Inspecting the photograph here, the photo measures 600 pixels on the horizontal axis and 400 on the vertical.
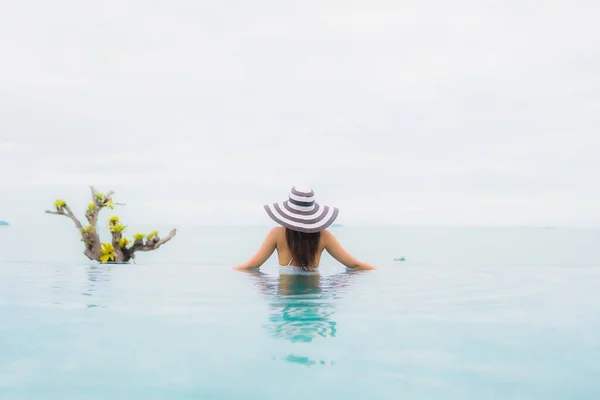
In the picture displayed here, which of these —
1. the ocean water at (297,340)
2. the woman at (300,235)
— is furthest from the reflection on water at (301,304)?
the woman at (300,235)

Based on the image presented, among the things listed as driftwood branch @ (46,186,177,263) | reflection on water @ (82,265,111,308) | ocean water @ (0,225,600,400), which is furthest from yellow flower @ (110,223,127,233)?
ocean water @ (0,225,600,400)

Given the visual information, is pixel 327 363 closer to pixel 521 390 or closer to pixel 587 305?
pixel 521 390

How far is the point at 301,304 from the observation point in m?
5.73

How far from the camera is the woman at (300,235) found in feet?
24.0

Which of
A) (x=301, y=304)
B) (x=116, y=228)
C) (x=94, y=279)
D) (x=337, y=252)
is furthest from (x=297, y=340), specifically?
(x=116, y=228)

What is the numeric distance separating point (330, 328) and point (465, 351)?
111cm

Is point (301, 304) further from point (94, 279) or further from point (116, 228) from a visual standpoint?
point (116, 228)

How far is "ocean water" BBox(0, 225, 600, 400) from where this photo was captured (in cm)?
347

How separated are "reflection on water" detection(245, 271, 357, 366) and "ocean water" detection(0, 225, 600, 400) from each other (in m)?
0.02

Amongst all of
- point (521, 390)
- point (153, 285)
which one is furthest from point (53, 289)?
point (521, 390)

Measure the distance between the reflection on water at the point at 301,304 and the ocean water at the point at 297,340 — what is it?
0.02 metres

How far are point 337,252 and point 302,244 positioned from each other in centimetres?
57

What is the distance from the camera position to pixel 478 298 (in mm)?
6598

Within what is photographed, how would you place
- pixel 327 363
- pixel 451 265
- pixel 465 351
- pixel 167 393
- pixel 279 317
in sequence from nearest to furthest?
pixel 167 393, pixel 327 363, pixel 465 351, pixel 279 317, pixel 451 265
